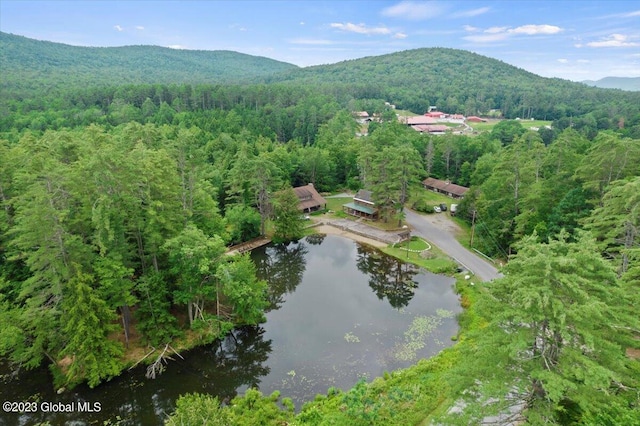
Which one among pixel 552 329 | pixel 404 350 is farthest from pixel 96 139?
pixel 552 329

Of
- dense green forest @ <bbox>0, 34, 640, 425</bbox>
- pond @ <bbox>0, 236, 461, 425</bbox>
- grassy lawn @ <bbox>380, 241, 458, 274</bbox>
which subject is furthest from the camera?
grassy lawn @ <bbox>380, 241, 458, 274</bbox>

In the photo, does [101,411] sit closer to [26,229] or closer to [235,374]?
[235,374]

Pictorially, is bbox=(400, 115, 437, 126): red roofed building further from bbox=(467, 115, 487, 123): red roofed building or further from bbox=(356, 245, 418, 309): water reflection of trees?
bbox=(356, 245, 418, 309): water reflection of trees

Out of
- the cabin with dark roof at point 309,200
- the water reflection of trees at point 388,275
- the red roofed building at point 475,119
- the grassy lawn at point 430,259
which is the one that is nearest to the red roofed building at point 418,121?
the red roofed building at point 475,119

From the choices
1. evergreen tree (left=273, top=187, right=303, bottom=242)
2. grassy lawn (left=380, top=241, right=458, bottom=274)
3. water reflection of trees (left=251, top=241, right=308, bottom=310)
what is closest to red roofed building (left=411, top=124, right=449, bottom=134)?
evergreen tree (left=273, top=187, right=303, bottom=242)

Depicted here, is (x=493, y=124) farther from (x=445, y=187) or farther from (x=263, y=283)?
(x=263, y=283)

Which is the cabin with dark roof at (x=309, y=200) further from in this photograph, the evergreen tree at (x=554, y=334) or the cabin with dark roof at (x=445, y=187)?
the evergreen tree at (x=554, y=334)
